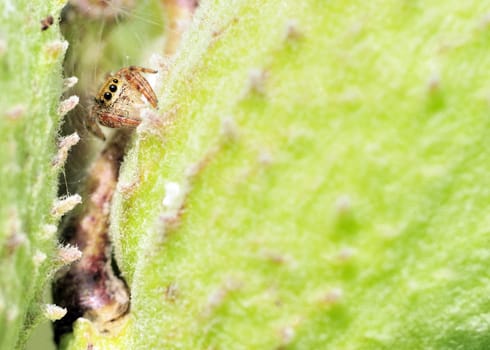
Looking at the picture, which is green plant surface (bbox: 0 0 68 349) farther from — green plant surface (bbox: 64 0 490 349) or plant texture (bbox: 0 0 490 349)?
green plant surface (bbox: 64 0 490 349)

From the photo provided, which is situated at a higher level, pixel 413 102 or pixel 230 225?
pixel 413 102

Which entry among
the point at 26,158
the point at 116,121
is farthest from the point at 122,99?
the point at 26,158

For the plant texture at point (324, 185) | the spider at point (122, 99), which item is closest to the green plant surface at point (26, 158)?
the plant texture at point (324, 185)

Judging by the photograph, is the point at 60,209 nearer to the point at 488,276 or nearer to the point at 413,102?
the point at 413,102

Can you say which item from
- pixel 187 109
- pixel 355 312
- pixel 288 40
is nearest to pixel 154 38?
pixel 187 109

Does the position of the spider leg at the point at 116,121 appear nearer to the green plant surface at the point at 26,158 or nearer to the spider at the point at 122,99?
the spider at the point at 122,99
